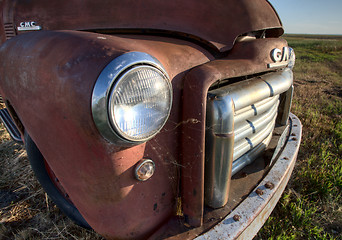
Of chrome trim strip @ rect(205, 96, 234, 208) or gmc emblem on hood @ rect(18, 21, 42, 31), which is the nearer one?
chrome trim strip @ rect(205, 96, 234, 208)

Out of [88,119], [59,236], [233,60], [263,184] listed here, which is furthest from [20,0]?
[263,184]

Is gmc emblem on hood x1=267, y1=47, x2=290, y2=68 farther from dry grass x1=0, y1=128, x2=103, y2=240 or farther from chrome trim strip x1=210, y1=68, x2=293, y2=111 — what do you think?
dry grass x1=0, y1=128, x2=103, y2=240

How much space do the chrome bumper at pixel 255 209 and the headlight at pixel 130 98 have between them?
1.86ft

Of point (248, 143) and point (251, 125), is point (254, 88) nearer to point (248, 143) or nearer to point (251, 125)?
point (251, 125)

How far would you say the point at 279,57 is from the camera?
141 cm

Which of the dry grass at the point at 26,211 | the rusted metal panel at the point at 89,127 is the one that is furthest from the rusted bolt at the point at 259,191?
the dry grass at the point at 26,211

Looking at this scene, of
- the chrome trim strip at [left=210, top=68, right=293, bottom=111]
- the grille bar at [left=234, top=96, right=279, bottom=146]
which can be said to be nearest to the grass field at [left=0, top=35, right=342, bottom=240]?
the grille bar at [left=234, top=96, right=279, bottom=146]

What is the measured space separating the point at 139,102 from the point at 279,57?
104 cm

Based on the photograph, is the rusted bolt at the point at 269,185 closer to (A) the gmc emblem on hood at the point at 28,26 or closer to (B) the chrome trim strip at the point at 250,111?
(B) the chrome trim strip at the point at 250,111

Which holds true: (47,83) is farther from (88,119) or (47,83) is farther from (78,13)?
(78,13)

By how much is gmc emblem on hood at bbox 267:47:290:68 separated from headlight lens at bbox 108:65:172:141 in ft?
2.66

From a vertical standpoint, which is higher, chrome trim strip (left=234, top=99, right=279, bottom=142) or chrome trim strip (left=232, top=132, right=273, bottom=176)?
chrome trim strip (left=234, top=99, right=279, bottom=142)

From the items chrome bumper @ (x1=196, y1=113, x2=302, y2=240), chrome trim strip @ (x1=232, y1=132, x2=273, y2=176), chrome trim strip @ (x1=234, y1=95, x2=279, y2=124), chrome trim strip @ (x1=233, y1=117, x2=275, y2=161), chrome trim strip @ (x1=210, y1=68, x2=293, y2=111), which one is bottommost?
chrome bumper @ (x1=196, y1=113, x2=302, y2=240)

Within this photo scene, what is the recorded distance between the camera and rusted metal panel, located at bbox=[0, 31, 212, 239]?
2.63ft
